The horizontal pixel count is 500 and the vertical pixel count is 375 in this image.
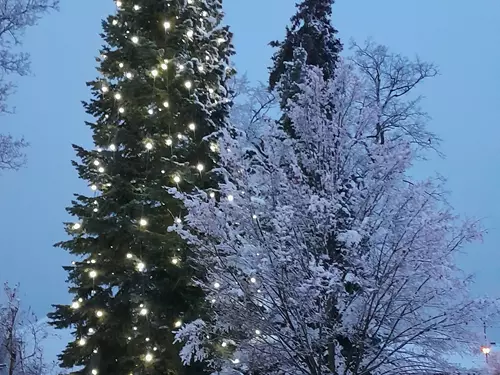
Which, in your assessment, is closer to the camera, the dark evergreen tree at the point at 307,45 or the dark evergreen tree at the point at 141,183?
the dark evergreen tree at the point at 141,183

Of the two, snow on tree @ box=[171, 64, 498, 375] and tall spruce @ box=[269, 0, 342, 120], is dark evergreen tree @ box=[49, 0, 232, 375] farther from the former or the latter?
snow on tree @ box=[171, 64, 498, 375]

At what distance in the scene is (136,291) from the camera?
901 centimetres

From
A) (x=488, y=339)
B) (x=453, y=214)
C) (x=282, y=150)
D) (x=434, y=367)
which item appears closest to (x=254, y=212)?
(x=282, y=150)

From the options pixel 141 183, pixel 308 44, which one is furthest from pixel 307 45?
pixel 141 183

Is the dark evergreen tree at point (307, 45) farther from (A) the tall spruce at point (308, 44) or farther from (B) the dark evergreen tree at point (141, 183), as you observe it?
(B) the dark evergreen tree at point (141, 183)

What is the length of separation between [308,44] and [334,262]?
662cm

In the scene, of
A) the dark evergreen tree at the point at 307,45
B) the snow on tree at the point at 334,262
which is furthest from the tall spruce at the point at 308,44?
the snow on tree at the point at 334,262

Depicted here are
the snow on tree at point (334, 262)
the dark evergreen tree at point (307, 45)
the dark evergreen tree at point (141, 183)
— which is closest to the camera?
the snow on tree at point (334, 262)

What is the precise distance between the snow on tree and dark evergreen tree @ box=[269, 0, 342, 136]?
384 cm

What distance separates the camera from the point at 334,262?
5953 millimetres

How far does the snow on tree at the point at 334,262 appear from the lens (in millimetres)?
5906

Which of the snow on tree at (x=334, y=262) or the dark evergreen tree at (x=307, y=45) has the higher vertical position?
the dark evergreen tree at (x=307, y=45)

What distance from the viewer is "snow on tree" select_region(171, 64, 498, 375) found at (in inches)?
233

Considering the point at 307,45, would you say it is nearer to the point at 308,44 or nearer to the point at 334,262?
the point at 308,44
